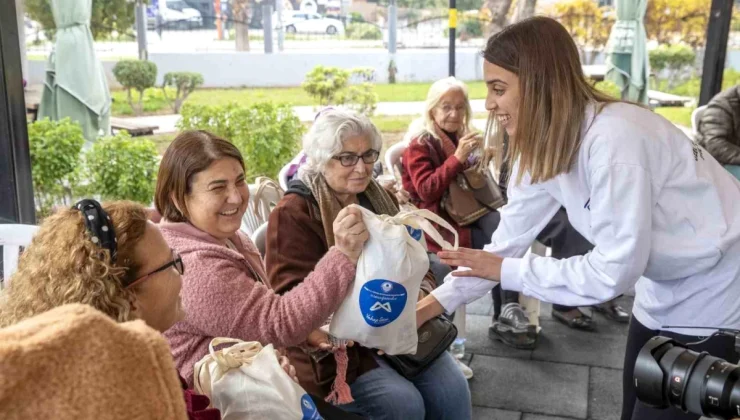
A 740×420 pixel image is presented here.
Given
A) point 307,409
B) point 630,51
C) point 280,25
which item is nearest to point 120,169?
point 307,409

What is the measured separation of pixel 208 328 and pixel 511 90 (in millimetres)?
991

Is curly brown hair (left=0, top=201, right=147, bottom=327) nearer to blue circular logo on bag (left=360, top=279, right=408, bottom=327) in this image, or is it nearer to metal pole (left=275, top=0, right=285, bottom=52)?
blue circular logo on bag (left=360, top=279, right=408, bottom=327)

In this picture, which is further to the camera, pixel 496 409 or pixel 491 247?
pixel 496 409

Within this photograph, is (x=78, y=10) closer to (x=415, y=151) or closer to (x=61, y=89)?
(x=61, y=89)

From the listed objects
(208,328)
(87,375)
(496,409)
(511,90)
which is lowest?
(496,409)

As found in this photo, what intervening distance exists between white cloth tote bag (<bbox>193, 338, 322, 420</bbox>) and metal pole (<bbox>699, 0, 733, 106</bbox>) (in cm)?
500

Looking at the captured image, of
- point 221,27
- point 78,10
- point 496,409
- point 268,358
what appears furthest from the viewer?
point 221,27

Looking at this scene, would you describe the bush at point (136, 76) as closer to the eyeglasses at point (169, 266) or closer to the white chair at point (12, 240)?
the white chair at point (12, 240)

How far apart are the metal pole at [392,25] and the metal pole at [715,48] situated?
122 inches

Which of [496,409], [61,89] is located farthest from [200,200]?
[61,89]

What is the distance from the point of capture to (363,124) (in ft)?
7.67

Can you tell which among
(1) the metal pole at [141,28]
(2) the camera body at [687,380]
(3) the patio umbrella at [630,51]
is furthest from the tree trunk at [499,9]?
(2) the camera body at [687,380]

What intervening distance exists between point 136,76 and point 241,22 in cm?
120

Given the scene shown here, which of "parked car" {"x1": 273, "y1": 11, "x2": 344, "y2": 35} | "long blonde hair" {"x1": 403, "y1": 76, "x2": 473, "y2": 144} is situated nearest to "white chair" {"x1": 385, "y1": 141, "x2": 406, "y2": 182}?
"long blonde hair" {"x1": 403, "y1": 76, "x2": 473, "y2": 144}
